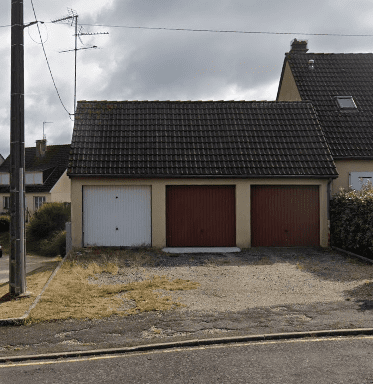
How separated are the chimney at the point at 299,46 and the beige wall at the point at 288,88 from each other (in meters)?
→ 2.09

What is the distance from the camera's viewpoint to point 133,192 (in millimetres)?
15055

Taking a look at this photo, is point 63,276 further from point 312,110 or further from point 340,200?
point 312,110

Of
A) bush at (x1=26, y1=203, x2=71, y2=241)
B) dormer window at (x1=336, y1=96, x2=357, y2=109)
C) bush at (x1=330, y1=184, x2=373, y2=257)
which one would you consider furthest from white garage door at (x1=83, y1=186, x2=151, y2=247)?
dormer window at (x1=336, y1=96, x2=357, y2=109)

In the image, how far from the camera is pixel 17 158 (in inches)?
338

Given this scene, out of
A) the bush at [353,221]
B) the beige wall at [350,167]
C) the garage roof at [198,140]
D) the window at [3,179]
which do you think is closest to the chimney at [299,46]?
the garage roof at [198,140]

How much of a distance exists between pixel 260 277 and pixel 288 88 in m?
14.1

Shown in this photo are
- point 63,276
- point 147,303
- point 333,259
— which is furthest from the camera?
point 333,259

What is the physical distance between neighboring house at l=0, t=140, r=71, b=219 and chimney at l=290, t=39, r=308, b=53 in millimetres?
21846

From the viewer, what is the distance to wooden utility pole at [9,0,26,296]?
857cm

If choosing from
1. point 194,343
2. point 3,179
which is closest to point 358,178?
point 194,343

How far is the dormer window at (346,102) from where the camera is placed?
60.6 ft

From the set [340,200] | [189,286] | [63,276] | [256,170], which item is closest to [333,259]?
[340,200]

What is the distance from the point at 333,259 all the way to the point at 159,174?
6.28 m

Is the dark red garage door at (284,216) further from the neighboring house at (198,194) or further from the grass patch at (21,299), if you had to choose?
the grass patch at (21,299)
